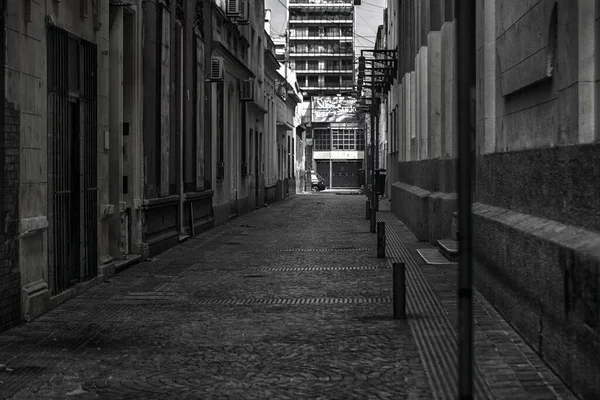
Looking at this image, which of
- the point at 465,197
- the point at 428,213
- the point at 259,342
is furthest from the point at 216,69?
the point at 465,197

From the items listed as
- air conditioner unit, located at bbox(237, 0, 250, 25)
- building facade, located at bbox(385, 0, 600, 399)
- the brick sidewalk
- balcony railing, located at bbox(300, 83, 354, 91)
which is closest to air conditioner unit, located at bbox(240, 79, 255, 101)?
air conditioner unit, located at bbox(237, 0, 250, 25)

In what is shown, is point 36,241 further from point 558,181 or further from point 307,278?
point 558,181

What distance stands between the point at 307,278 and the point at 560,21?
6.12 meters

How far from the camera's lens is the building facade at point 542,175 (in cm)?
575

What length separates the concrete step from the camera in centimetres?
1359

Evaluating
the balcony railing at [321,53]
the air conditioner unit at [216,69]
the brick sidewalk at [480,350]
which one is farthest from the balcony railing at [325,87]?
the brick sidewalk at [480,350]

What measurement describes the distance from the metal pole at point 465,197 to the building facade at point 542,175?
1914mm

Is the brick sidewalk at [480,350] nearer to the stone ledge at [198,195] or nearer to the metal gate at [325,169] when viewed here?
the stone ledge at [198,195]

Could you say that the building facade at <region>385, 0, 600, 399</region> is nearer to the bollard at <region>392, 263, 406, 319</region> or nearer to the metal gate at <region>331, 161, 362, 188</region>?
the bollard at <region>392, 263, 406, 319</region>

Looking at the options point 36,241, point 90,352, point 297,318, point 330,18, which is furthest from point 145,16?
point 330,18

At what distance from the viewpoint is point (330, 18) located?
11281 centimetres

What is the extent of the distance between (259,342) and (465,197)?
4.41 meters

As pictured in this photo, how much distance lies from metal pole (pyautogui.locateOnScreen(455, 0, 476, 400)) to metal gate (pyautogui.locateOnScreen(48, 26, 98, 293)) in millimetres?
7017

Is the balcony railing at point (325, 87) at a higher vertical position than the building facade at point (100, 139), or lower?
higher
